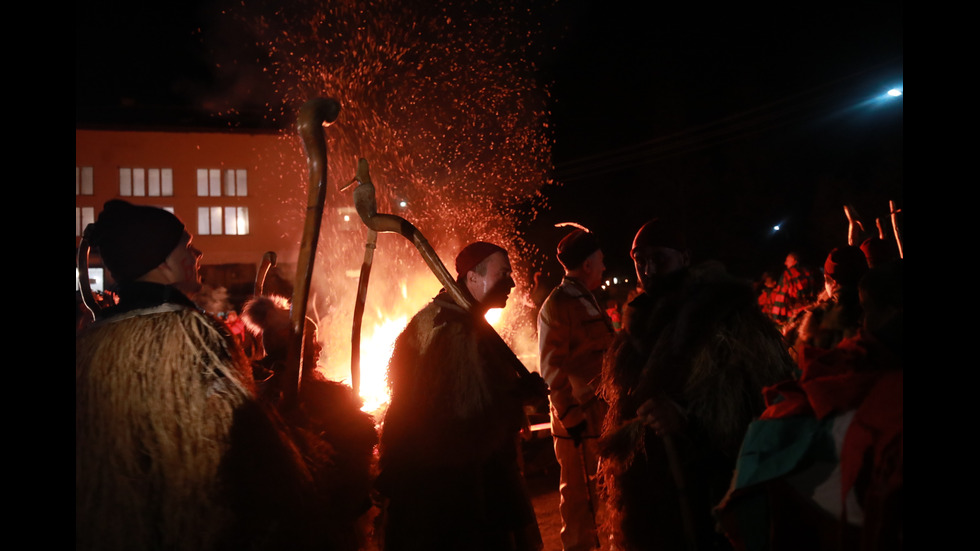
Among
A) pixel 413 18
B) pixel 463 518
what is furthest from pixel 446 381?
pixel 413 18

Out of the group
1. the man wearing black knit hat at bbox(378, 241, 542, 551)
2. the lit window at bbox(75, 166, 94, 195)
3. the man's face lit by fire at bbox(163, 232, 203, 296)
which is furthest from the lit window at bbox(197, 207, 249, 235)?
the man's face lit by fire at bbox(163, 232, 203, 296)

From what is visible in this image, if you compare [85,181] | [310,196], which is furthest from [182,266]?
[85,181]

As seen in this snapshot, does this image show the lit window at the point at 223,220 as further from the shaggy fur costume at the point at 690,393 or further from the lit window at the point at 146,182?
the shaggy fur costume at the point at 690,393

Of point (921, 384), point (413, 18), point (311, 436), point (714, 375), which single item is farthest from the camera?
point (413, 18)

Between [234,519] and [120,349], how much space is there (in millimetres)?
660

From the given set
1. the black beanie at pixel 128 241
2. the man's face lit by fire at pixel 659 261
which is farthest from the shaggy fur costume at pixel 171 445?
the man's face lit by fire at pixel 659 261

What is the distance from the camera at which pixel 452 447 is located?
2873 millimetres

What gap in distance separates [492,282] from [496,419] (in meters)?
0.77

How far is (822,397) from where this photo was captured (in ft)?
A: 6.11

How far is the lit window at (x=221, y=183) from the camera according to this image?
26.6 metres

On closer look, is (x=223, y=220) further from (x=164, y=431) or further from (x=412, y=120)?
(x=164, y=431)

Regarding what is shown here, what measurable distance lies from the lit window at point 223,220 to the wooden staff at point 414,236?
26166 mm

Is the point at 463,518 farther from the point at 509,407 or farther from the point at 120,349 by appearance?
the point at 120,349

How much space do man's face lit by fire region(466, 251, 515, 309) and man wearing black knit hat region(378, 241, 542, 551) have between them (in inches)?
9.5
